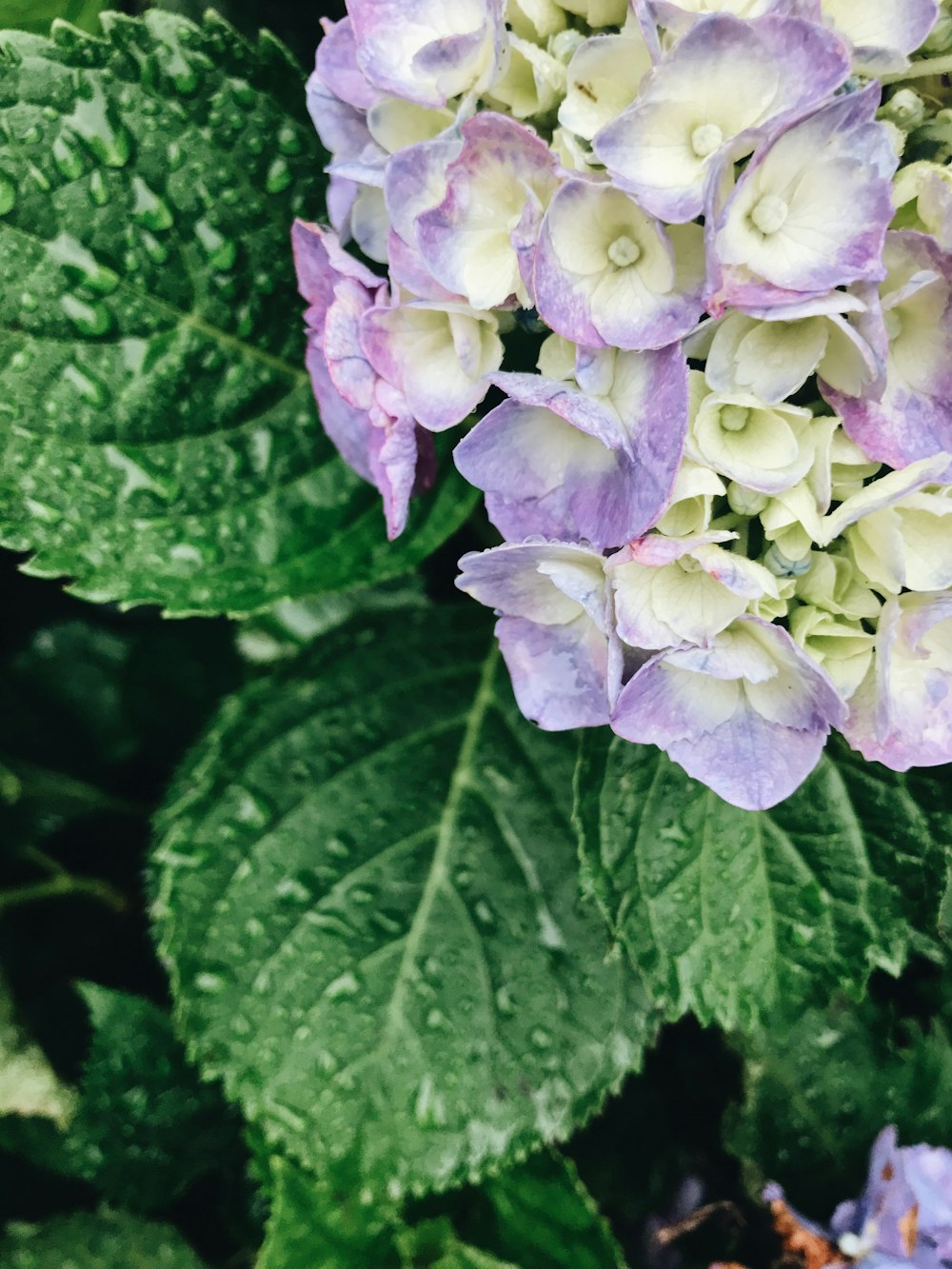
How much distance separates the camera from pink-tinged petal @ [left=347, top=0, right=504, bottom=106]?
1.73 ft

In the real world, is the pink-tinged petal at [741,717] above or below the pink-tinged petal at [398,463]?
below

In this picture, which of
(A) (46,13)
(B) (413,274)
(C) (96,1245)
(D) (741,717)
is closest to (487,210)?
(B) (413,274)

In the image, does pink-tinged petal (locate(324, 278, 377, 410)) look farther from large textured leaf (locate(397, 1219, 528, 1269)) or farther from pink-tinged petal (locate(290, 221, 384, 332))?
Answer: large textured leaf (locate(397, 1219, 528, 1269))

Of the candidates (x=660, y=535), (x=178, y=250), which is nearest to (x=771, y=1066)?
(x=660, y=535)

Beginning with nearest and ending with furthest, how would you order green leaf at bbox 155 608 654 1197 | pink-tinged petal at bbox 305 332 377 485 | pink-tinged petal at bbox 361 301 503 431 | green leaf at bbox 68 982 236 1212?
1. pink-tinged petal at bbox 361 301 503 431
2. pink-tinged petal at bbox 305 332 377 485
3. green leaf at bbox 155 608 654 1197
4. green leaf at bbox 68 982 236 1212

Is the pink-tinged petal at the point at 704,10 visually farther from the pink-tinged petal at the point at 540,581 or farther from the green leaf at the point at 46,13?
the green leaf at the point at 46,13

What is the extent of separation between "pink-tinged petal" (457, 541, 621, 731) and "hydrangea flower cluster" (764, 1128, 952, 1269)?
1.51 ft

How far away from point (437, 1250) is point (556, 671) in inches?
21.4

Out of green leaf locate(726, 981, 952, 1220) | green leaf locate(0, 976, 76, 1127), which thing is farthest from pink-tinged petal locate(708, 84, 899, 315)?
green leaf locate(0, 976, 76, 1127)

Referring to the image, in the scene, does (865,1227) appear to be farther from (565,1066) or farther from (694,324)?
(694,324)

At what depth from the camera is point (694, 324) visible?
51 centimetres

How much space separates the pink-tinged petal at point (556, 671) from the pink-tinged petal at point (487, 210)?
0.61ft

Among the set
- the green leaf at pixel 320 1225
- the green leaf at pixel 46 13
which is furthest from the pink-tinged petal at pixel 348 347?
the green leaf at pixel 320 1225

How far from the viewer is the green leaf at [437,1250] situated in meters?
0.86
